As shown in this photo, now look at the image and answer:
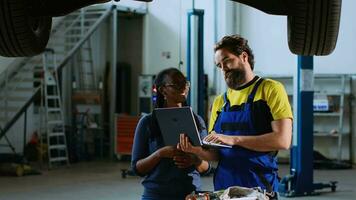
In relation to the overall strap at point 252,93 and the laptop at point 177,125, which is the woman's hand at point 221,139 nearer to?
the laptop at point 177,125

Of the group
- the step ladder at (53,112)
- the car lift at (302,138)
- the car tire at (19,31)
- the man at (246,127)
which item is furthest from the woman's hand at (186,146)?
the step ladder at (53,112)

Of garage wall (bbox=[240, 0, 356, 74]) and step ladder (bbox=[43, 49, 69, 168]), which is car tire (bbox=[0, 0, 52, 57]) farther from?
garage wall (bbox=[240, 0, 356, 74])

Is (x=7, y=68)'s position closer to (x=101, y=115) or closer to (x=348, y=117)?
(x=101, y=115)

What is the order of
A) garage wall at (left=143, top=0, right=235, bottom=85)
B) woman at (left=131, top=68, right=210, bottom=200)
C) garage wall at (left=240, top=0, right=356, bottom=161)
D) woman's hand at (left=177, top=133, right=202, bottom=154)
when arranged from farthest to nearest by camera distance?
garage wall at (left=143, top=0, right=235, bottom=85), garage wall at (left=240, top=0, right=356, bottom=161), woman at (left=131, top=68, right=210, bottom=200), woman's hand at (left=177, top=133, right=202, bottom=154)

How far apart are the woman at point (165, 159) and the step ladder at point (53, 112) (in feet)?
→ 22.0

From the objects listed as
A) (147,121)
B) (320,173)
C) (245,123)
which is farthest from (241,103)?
(320,173)

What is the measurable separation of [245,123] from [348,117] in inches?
308

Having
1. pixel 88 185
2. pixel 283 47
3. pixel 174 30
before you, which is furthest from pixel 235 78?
pixel 174 30

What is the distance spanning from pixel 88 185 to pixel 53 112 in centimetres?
325

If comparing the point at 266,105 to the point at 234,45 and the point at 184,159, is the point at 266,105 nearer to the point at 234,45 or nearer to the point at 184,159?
the point at 234,45

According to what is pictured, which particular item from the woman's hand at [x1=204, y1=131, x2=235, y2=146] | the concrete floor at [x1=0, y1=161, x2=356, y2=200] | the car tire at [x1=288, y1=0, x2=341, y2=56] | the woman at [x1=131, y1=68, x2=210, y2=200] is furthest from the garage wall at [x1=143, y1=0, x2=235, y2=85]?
the woman's hand at [x1=204, y1=131, x2=235, y2=146]

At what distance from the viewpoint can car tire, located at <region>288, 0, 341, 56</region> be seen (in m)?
2.83

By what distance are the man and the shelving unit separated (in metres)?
7.46

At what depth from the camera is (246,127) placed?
2631 mm
